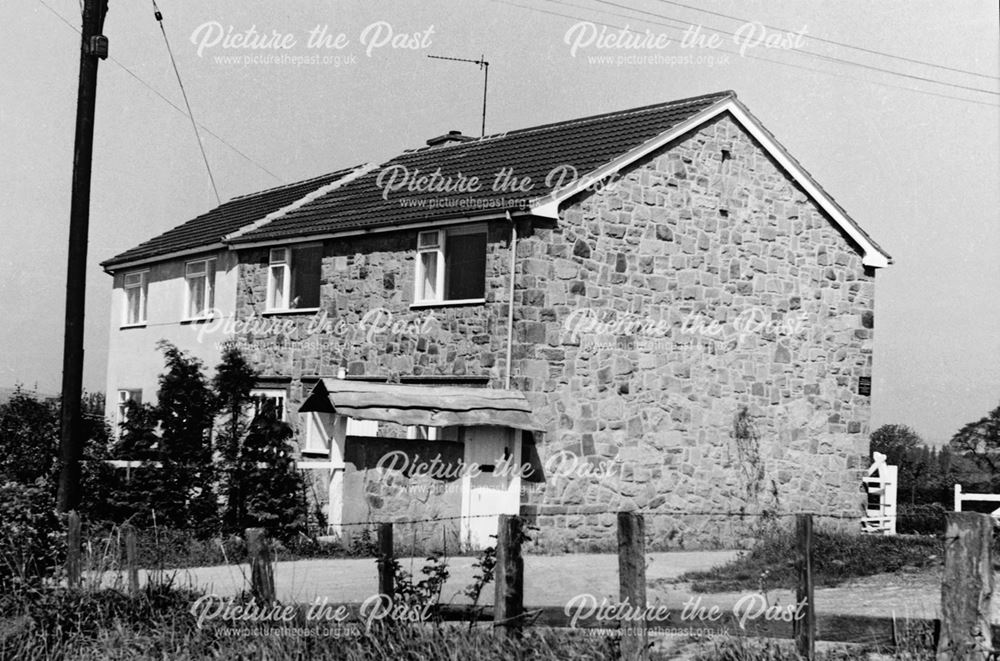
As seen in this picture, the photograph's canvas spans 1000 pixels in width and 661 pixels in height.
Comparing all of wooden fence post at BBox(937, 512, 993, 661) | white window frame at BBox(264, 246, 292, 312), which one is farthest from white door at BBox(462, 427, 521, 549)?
wooden fence post at BBox(937, 512, 993, 661)

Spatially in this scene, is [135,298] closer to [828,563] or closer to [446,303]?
[446,303]

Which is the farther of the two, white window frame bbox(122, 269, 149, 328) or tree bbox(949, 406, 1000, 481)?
tree bbox(949, 406, 1000, 481)

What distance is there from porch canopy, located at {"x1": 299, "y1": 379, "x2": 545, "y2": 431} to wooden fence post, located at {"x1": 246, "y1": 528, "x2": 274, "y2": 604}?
348 inches

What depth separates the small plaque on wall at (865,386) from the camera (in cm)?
2438

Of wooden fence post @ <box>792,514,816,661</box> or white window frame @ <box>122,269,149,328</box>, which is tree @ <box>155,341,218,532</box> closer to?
wooden fence post @ <box>792,514,816,661</box>

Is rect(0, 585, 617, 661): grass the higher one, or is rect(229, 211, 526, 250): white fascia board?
rect(229, 211, 526, 250): white fascia board

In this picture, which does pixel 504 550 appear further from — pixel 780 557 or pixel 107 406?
pixel 107 406

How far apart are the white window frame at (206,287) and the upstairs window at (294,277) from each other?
2.82 meters

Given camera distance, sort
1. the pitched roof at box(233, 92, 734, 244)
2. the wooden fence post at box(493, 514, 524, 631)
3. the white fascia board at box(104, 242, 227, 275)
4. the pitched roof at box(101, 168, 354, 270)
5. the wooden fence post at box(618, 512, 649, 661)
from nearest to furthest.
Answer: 1. the wooden fence post at box(618, 512, 649, 661)
2. the wooden fence post at box(493, 514, 524, 631)
3. the pitched roof at box(233, 92, 734, 244)
4. the white fascia board at box(104, 242, 227, 275)
5. the pitched roof at box(101, 168, 354, 270)

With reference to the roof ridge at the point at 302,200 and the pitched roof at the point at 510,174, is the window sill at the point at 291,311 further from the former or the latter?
the roof ridge at the point at 302,200

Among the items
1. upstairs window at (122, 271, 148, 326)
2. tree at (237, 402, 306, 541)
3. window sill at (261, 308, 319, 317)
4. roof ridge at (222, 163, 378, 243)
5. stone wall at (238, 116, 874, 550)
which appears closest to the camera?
tree at (237, 402, 306, 541)

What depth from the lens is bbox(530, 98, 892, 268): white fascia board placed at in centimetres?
2048

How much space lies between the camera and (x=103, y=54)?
16.7 metres

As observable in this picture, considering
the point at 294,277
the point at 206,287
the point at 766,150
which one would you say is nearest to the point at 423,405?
the point at 294,277
